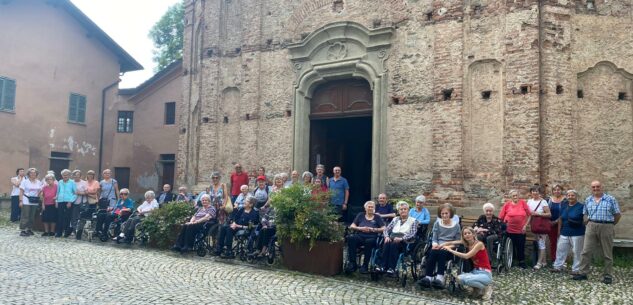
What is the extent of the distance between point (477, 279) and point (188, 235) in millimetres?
5499

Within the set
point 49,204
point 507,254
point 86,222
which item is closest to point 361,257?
point 507,254

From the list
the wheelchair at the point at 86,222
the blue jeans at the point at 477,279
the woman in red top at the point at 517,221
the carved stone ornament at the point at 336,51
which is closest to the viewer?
the blue jeans at the point at 477,279

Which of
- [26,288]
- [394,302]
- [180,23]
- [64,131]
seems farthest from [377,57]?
[180,23]

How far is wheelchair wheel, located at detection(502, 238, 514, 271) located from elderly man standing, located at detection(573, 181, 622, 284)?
39.2 inches

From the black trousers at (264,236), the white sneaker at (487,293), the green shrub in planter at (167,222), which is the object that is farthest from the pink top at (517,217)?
the green shrub in planter at (167,222)

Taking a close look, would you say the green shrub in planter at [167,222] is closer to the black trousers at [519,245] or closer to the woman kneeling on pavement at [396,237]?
the woman kneeling on pavement at [396,237]

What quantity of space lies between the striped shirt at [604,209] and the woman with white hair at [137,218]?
8.03 m

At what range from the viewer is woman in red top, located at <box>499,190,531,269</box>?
8781 millimetres

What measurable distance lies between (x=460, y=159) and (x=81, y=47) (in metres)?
17.0

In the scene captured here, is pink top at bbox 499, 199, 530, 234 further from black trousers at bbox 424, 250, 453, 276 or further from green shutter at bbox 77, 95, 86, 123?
green shutter at bbox 77, 95, 86, 123

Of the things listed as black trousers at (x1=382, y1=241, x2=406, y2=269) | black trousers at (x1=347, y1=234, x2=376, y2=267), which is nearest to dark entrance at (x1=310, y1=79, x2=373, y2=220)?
black trousers at (x1=347, y1=234, x2=376, y2=267)

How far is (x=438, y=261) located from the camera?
6.91 metres

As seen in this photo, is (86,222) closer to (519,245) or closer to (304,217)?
(304,217)

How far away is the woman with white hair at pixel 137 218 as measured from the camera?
1050 cm
